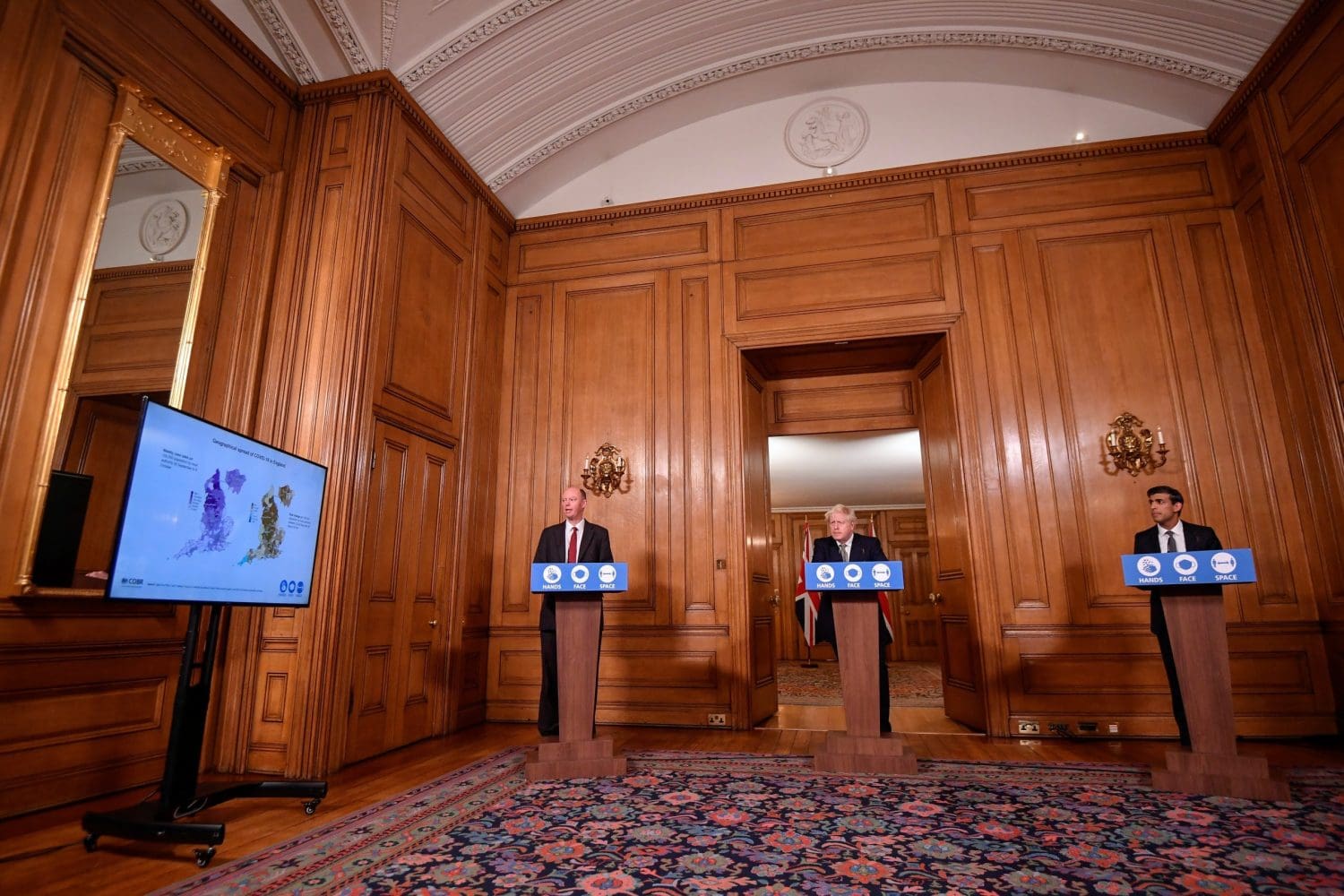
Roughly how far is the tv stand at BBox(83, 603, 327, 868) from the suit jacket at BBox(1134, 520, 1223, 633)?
3.80m

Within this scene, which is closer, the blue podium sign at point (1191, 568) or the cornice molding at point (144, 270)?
the blue podium sign at point (1191, 568)

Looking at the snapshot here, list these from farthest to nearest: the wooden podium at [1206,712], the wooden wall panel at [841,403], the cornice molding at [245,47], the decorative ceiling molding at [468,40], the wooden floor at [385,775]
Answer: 1. the wooden wall panel at [841,403]
2. the decorative ceiling molding at [468,40]
3. the cornice molding at [245,47]
4. the wooden podium at [1206,712]
5. the wooden floor at [385,775]

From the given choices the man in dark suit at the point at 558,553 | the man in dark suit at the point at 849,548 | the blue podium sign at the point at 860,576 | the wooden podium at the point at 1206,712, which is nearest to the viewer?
the wooden podium at the point at 1206,712

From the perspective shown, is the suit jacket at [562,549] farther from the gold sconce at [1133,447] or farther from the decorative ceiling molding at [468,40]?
the gold sconce at [1133,447]

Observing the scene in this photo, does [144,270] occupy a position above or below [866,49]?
below

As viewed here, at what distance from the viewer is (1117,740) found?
4.30m

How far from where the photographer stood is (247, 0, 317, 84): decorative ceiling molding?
403 centimetres

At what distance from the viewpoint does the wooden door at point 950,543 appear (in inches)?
188

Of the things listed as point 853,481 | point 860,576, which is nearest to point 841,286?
point 860,576

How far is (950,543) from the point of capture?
5.11 m

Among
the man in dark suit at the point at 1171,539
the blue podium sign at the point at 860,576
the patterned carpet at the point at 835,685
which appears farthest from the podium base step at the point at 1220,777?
the patterned carpet at the point at 835,685

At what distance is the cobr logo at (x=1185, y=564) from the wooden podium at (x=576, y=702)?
2.64 m

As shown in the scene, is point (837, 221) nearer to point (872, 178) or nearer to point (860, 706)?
point (872, 178)

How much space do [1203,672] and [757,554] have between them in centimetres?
281
